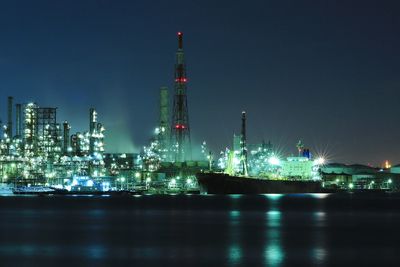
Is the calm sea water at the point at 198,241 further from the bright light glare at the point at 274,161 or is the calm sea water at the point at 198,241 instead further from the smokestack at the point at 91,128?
the bright light glare at the point at 274,161

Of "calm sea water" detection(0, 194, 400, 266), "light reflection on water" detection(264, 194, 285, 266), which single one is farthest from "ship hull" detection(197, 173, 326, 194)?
"light reflection on water" detection(264, 194, 285, 266)

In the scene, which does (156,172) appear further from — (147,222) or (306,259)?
(306,259)

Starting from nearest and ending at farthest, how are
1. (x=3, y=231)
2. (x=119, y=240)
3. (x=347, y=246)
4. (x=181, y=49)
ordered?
1. (x=347, y=246)
2. (x=119, y=240)
3. (x=3, y=231)
4. (x=181, y=49)

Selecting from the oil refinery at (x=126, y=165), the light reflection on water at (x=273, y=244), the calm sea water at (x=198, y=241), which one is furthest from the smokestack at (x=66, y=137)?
the light reflection on water at (x=273, y=244)

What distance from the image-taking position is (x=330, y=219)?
83312mm

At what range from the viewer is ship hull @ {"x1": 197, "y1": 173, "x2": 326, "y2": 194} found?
15825 cm

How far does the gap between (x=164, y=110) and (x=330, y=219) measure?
99.2 m

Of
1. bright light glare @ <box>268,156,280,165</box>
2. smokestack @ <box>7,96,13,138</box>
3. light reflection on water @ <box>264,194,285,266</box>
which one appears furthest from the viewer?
bright light glare @ <box>268,156,280,165</box>

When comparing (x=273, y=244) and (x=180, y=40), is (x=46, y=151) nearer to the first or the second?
(x=180, y=40)

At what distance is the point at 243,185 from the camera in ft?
538

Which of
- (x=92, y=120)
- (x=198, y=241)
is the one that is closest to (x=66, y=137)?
(x=92, y=120)

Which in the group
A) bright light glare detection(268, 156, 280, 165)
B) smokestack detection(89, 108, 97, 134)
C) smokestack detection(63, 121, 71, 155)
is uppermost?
smokestack detection(89, 108, 97, 134)

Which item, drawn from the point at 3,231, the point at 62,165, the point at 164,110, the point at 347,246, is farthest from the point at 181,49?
the point at 347,246

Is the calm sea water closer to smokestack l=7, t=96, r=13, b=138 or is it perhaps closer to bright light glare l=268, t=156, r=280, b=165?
smokestack l=7, t=96, r=13, b=138
